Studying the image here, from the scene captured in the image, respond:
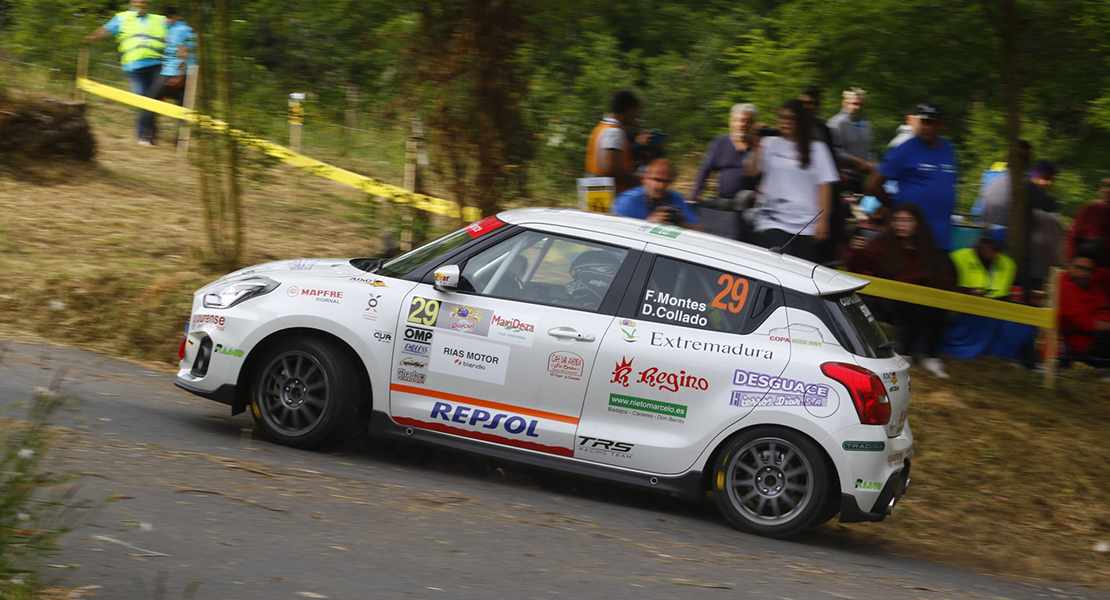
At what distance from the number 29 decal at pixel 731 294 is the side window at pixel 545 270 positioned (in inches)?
25.3

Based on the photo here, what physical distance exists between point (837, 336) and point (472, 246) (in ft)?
7.73

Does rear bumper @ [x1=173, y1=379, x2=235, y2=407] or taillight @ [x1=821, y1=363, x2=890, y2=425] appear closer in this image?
taillight @ [x1=821, y1=363, x2=890, y2=425]

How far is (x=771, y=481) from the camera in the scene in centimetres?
693

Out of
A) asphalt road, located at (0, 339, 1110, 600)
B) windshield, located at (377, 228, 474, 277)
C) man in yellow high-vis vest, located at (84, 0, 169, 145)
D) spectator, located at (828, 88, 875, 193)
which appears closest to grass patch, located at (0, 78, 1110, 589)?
asphalt road, located at (0, 339, 1110, 600)

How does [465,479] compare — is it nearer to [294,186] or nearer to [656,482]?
[656,482]

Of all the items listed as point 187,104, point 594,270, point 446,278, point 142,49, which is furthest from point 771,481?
point 142,49

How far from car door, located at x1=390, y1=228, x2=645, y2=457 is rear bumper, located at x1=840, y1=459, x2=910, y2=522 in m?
1.68

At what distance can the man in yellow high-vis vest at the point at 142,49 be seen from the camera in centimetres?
1573

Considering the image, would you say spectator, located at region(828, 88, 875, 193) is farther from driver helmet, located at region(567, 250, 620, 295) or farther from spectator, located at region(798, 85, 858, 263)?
driver helmet, located at region(567, 250, 620, 295)

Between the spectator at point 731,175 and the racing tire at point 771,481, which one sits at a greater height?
the spectator at point 731,175

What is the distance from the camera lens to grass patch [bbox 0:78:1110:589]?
8305 millimetres

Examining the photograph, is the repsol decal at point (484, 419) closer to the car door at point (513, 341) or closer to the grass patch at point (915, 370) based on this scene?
the car door at point (513, 341)

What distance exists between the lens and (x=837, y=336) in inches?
271

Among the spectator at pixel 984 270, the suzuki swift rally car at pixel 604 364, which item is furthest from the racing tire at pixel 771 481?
the spectator at pixel 984 270
